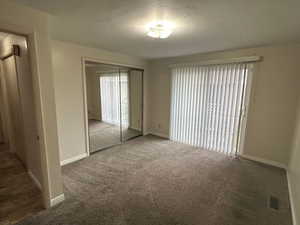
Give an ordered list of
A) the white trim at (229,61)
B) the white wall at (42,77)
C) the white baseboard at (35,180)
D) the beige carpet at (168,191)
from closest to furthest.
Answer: the white wall at (42,77), the beige carpet at (168,191), the white baseboard at (35,180), the white trim at (229,61)

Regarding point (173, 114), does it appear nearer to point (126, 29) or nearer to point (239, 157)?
point (239, 157)

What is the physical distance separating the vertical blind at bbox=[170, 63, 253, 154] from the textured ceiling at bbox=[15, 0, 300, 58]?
0.80 metres

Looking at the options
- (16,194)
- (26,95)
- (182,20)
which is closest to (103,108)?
(26,95)

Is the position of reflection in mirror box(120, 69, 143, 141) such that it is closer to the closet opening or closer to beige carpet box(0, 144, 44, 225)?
the closet opening

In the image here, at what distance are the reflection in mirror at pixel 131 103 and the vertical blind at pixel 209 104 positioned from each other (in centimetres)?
107

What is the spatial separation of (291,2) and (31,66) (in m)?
2.63

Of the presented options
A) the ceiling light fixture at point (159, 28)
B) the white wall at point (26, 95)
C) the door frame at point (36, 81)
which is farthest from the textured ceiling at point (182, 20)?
the white wall at point (26, 95)

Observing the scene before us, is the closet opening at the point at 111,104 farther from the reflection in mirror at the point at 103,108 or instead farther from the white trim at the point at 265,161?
the white trim at the point at 265,161

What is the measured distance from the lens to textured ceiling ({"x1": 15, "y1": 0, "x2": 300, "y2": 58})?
1468 mm

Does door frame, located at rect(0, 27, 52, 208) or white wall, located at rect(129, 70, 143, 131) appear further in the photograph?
white wall, located at rect(129, 70, 143, 131)

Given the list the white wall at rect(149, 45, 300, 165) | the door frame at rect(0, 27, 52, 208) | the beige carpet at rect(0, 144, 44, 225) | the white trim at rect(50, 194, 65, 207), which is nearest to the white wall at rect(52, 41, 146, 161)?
the beige carpet at rect(0, 144, 44, 225)

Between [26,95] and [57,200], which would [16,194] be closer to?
[57,200]

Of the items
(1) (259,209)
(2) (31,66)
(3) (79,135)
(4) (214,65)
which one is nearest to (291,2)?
(4) (214,65)

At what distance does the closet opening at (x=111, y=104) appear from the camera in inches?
138
